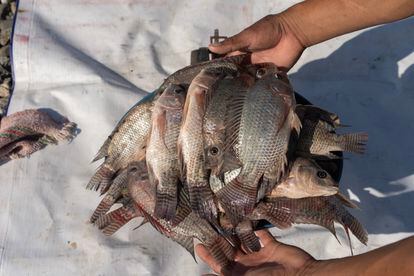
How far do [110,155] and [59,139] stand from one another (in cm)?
66

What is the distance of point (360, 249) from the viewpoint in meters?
2.33

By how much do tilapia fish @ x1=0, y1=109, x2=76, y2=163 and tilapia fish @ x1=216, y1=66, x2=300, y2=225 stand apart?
50.8 inches

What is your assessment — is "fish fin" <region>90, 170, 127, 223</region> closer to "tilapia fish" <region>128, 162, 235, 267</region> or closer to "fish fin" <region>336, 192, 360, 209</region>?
"tilapia fish" <region>128, 162, 235, 267</region>

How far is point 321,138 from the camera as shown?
1.92 meters

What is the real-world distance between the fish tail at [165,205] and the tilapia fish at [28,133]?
1.06 m

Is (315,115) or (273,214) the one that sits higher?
(315,115)

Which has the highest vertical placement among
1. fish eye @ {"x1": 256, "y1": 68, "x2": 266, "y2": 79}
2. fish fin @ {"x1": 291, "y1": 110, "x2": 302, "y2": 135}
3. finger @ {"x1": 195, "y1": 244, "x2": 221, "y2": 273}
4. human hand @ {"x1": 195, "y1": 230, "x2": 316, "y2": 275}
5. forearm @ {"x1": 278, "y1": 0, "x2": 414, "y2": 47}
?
forearm @ {"x1": 278, "y1": 0, "x2": 414, "y2": 47}

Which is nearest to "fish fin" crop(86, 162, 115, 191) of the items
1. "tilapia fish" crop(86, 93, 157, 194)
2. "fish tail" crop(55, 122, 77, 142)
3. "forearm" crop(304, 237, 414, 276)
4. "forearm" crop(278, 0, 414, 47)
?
"tilapia fish" crop(86, 93, 157, 194)

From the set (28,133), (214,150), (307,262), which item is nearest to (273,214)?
(307,262)

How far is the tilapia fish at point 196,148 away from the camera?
1812 millimetres

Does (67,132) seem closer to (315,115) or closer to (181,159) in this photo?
(181,159)

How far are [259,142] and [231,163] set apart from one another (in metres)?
0.15

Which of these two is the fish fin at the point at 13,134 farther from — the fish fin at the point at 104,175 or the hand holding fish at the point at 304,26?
the hand holding fish at the point at 304,26

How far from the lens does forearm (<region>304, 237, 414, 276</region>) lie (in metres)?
1.37
